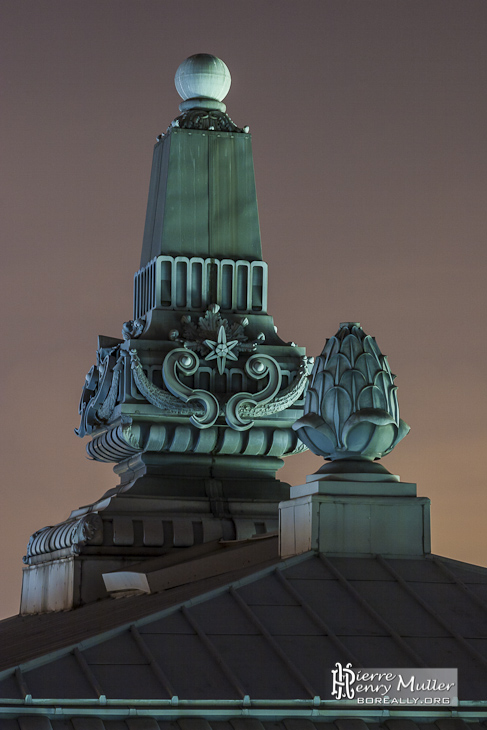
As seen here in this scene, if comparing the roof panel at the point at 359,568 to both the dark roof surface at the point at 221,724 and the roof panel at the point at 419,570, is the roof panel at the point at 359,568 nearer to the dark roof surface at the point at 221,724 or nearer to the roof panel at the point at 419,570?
the roof panel at the point at 419,570

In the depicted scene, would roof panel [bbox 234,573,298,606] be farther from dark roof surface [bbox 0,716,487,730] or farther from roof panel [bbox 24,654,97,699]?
roof panel [bbox 24,654,97,699]

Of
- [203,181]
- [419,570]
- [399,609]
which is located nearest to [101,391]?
[203,181]

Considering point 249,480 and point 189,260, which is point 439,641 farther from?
point 189,260

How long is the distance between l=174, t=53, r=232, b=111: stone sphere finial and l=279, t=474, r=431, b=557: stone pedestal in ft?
35.0

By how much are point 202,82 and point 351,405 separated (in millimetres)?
10144

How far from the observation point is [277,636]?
15.4m

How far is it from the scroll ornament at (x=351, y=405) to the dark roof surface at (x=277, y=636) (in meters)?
1.53

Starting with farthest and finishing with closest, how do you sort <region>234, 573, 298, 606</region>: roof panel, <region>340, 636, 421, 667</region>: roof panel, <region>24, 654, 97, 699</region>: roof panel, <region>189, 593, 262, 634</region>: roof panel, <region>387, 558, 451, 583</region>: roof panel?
<region>387, 558, 451, 583</region>: roof panel, <region>234, 573, 298, 606</region>: roof panel, <region>189, 593, 262, 634</region>: roof panel, <region>340, 636, 421, 667</region>: roof panel, <region>24, 654, 97, 699</region>: roof panel

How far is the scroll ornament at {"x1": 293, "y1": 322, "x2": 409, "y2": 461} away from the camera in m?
17.9

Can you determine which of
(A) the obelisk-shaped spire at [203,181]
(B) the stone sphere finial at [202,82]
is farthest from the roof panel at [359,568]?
(B) the stone sphere finial at [202,82]

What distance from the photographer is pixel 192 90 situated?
2619 centimetres

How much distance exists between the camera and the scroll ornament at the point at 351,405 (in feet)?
58.7

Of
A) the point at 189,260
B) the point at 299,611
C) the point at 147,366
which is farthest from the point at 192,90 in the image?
the point at 299,611

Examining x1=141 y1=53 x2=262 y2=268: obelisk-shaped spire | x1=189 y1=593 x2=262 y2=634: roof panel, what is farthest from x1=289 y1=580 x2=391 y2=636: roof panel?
x1=141 y1=53 x2=262 y2=268: obelisk-shaped spire
